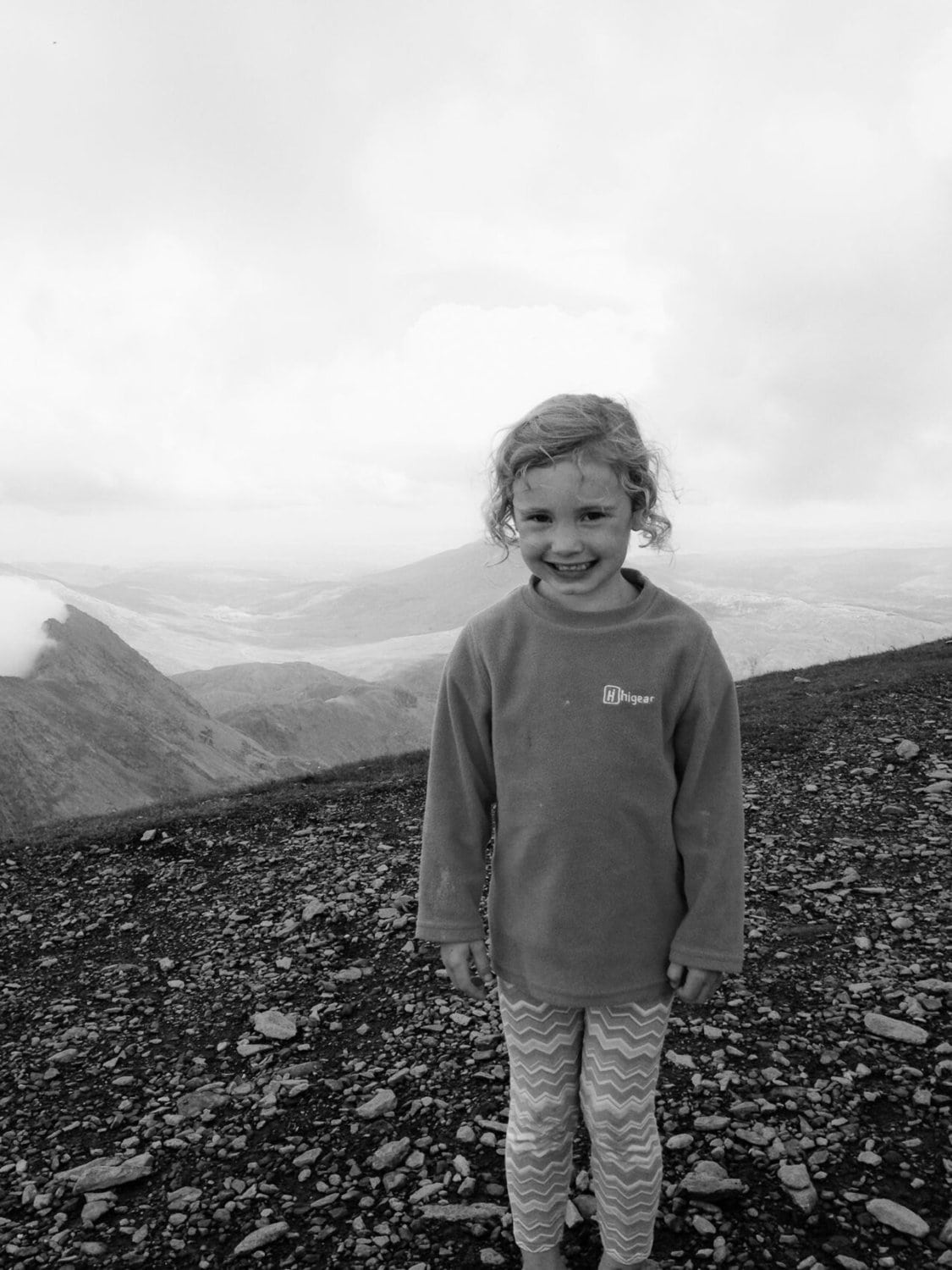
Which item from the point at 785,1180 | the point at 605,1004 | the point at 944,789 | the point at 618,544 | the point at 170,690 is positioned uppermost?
the point at 618,544

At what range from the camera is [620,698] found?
10.1 feet

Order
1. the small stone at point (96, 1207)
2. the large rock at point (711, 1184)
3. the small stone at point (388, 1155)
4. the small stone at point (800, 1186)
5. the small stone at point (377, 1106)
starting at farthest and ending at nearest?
1. the small stone at point (377, 1106)
2. the small stone at point (388, 1155)
3. the small stone at point (96, 1207)
4. the large rock at point (711, 1184)
5. the small stone at point (800, 1186)

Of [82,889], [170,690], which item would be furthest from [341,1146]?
[170,690]

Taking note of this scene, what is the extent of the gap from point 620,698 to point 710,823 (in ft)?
2.06

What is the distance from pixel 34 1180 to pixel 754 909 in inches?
235

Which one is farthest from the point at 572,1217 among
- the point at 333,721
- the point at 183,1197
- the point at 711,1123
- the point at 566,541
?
the point at 333,721

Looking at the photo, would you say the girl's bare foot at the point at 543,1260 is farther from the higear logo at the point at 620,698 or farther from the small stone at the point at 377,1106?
the higear logo at the point at 620,698

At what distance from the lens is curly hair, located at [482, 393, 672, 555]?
3027 mm

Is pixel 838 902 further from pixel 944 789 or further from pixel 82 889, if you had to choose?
pixel 82 889

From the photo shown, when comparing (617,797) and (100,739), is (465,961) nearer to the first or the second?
(617,797)

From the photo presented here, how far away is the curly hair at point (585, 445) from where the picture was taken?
303 centimetres

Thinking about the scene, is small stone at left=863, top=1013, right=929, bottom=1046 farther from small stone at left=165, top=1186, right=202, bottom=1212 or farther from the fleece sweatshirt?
small stone at left=165, top=1186, right=202, bottom=1212

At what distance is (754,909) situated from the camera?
7.37 m

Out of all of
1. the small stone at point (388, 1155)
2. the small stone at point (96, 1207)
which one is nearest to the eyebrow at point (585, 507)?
the small stone at point (388, 1155)
